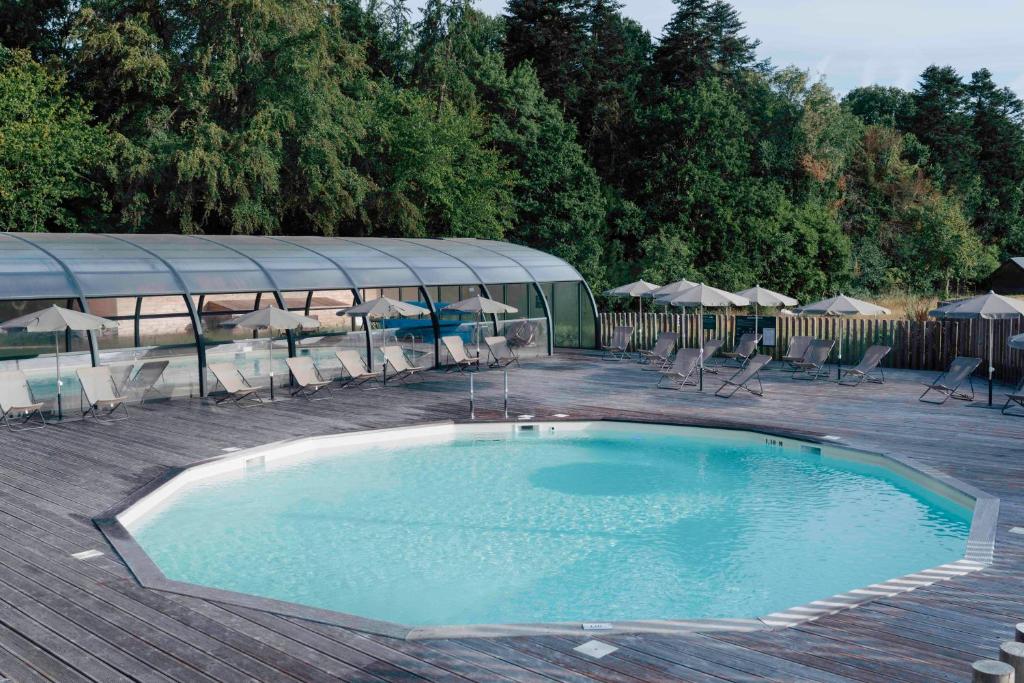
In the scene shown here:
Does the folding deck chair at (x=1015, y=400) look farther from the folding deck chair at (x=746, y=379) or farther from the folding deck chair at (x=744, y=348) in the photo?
the folding deck chair at (x=744, y=348)

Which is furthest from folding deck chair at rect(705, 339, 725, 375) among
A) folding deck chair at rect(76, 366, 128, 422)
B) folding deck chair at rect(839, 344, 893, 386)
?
folding deck chair at rect(76, 366, 128, 422)

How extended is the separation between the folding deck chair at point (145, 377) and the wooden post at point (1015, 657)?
1308cm

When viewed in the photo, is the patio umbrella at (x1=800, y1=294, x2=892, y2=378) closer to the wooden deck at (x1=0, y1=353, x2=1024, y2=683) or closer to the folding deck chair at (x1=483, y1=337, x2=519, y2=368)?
the wooden deck at (x1=0, y1=353, x2=1024, y2=683)

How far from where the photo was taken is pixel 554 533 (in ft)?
28.7

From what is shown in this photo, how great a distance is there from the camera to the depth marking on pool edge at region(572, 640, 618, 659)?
5055mm

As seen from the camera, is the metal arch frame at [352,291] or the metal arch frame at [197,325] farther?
the metal arch frame at [352,291]

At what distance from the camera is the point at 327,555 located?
321 inches

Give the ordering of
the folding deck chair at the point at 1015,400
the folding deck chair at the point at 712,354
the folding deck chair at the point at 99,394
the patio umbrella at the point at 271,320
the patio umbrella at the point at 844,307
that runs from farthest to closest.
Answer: the folding deck chair at the point at 712,354
the patio umbrella at the point at 844,307
the patio umbrella at the point at 271,320
the folding deck chair at the point at 99,394
the folding deck chair at the point at 1015,400

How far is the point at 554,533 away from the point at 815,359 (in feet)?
32.8

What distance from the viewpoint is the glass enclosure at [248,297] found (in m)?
14.2

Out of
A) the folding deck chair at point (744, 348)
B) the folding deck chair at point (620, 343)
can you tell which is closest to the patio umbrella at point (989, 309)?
the folding deck chair at point (744, 348)

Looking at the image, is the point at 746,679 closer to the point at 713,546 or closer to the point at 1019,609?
the point at 1019,609

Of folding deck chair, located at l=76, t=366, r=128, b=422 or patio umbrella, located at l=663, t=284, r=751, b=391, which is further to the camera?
patio umbrella, located at l=663, t=284, r=751, b=391

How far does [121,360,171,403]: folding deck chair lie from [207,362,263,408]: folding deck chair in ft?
2.66
